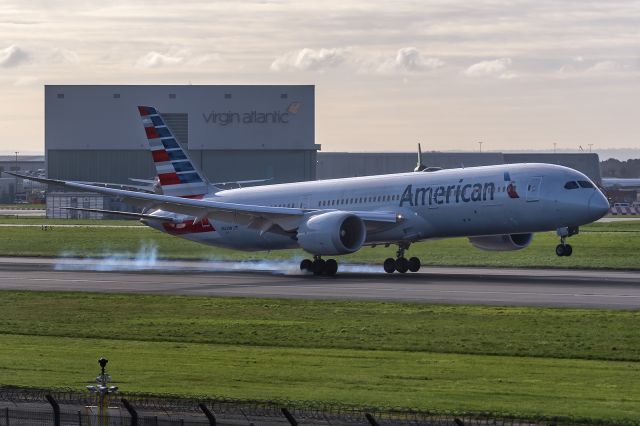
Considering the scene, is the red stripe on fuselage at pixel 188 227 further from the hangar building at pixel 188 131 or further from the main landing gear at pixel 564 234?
the hangar building at pixel 188 131

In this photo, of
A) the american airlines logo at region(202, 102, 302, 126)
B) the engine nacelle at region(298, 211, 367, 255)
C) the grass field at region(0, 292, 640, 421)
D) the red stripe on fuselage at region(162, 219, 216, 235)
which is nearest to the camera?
the grass field at region(0, 292, 640, 421)

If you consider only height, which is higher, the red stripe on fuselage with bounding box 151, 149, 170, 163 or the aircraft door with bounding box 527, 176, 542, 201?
the red stripe on fuselage with bounding box 151, 149, 170, 163

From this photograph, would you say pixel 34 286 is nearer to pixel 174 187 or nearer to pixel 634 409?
pixel 174 187

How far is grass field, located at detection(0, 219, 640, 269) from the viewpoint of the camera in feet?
212

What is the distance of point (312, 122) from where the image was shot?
134625mm

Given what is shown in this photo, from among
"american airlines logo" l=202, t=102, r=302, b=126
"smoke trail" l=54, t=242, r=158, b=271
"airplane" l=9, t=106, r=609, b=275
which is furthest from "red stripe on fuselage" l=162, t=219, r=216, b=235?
"american airlines logo" l=202, t=102, r=302, b=126

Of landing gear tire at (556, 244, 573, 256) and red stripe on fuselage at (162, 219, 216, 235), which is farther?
red stripe on fuselage at (162, 219, 216, 235)

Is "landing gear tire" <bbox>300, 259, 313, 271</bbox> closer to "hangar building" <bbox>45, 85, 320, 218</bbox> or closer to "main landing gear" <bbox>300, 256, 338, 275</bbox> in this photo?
"main landing gear" <bbox>300, 256, 338, 275</bbox>

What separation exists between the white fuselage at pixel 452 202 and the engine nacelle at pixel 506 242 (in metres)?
3.27

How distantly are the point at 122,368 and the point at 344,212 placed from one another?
28331 millimetres

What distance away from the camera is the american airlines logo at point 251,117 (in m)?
134

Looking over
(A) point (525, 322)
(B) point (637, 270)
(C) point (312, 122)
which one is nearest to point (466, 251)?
(B) point (637, 270)

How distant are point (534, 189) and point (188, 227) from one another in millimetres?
19219

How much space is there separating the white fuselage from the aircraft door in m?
0.04
